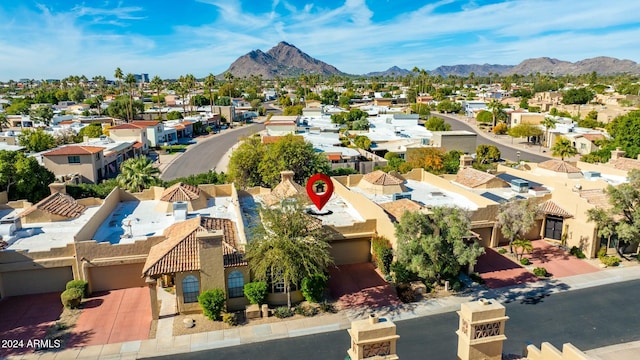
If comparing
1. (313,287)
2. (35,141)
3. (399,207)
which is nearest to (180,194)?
(313,287)

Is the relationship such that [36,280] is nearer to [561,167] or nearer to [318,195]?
[318,195]

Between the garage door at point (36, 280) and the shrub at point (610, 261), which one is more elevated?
the garage door at point (36, 280)

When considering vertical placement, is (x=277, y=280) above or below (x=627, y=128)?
below

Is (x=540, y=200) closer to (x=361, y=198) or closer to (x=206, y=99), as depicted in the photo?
(x=361, y=198)

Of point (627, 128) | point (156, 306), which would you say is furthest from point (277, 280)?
point (627, 128)

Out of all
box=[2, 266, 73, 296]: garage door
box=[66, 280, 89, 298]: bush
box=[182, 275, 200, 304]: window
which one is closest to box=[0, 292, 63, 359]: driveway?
box=[2, 266, 73, 296]: garage door

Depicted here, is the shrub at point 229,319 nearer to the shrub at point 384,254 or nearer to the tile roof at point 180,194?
the shrub at point 384,254

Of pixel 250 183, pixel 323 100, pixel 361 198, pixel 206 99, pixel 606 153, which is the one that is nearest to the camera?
pixel 361 198

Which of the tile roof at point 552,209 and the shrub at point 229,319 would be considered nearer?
the shrub at point 229,319

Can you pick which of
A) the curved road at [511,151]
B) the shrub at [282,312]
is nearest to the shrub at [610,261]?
the shrub at [282,312]
